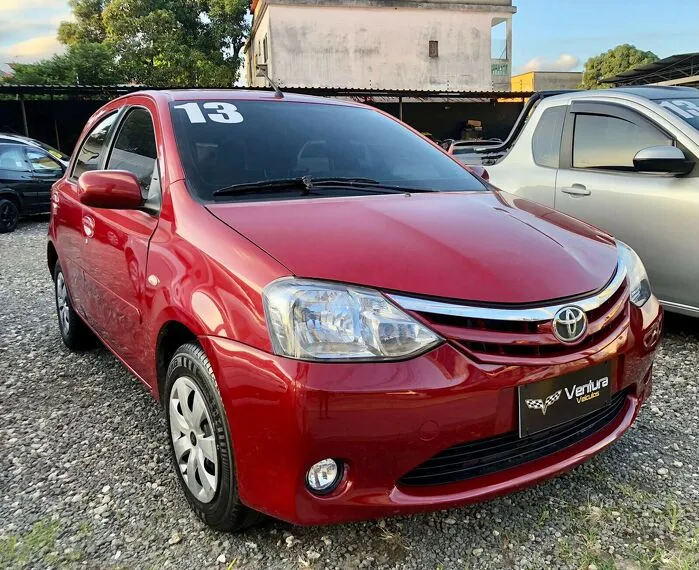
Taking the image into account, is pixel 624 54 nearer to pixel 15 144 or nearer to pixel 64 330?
pixel 15 144

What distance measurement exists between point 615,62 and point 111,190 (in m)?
50.4

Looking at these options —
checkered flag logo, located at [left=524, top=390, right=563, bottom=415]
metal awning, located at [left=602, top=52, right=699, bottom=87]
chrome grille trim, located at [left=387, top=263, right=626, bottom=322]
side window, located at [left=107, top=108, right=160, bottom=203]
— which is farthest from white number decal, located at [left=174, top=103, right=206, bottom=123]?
metal awning, located at [left=602, top=52, right=699, bottom=87]

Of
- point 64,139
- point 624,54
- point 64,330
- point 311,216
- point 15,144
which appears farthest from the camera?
point 624,54

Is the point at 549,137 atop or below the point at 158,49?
below

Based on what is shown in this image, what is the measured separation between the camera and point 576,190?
14.0 feet

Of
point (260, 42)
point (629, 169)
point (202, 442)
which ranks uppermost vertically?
point (260, 42)

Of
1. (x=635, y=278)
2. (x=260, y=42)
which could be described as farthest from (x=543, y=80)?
(x=635, y=278)

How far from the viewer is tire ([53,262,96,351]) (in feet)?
12.7

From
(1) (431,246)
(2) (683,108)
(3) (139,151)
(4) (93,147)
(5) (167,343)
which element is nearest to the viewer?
(1) (431,246)

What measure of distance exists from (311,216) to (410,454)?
896 millimetres

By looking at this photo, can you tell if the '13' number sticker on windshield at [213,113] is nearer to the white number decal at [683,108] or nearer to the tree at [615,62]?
the white number decal at [683,108]

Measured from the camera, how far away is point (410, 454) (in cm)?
169

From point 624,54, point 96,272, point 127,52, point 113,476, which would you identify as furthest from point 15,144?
point 624,54

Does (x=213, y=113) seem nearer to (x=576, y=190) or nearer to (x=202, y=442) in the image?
(x=202, y=442)
